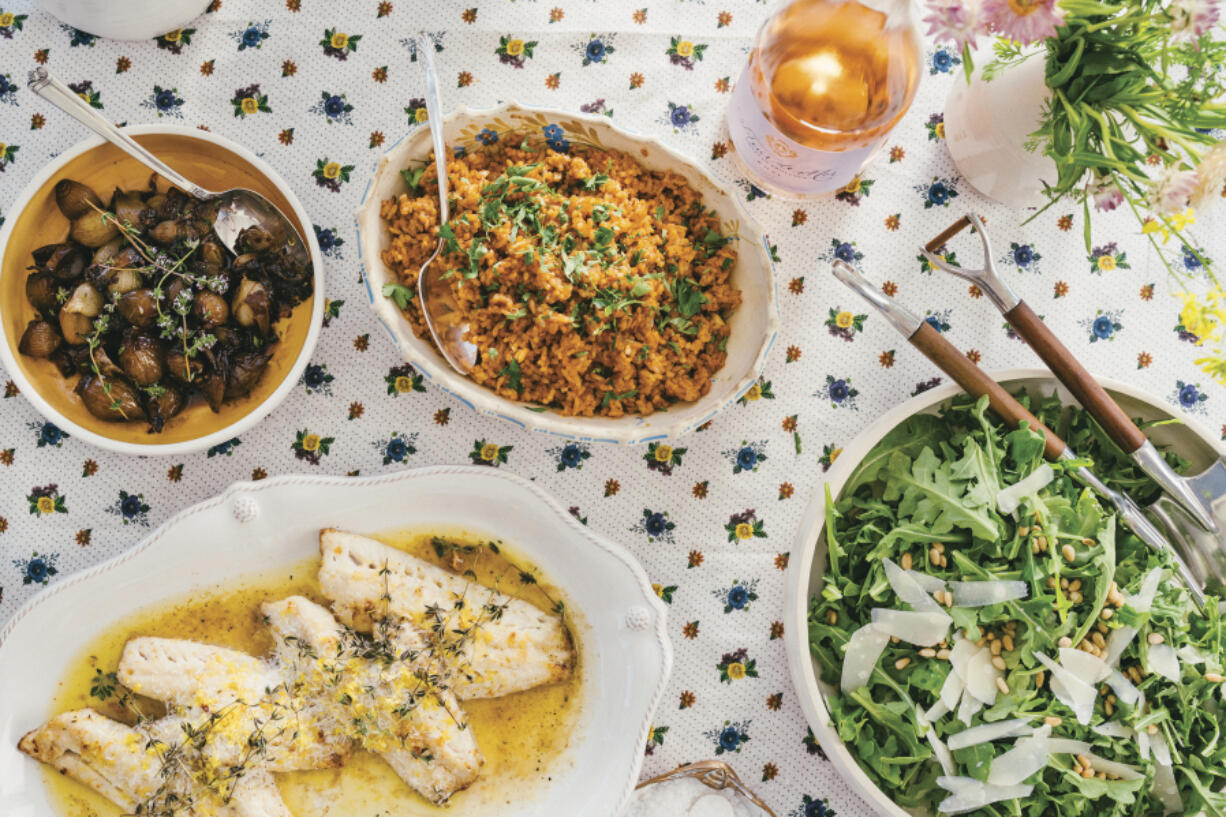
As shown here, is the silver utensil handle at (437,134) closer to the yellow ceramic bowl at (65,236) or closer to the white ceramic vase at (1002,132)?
the yellow ceramic bowl at (65,236)

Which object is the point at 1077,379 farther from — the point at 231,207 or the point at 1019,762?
the point at 231,207

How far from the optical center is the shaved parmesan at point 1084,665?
5.29ft

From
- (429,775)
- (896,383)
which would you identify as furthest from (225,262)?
(896,383)

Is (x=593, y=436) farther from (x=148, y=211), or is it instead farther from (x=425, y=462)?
(x=148, y=211)

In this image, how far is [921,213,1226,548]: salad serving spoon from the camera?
5.49ft

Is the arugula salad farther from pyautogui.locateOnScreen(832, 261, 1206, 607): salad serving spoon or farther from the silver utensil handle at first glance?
the silver utensil handle

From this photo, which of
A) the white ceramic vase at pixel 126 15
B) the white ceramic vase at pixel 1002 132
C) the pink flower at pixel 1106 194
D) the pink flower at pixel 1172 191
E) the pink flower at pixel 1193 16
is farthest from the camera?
the white ceramic vase at pixel 126 15

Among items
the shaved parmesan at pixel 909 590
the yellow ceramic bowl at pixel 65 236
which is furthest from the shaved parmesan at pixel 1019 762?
the yellow ceramic bowl at pixel 65 236

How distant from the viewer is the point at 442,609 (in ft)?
5.76

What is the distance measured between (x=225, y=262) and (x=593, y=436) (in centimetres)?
84

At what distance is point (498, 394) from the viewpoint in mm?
1612

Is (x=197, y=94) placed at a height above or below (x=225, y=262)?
above

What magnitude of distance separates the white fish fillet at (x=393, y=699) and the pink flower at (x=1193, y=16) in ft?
5.46

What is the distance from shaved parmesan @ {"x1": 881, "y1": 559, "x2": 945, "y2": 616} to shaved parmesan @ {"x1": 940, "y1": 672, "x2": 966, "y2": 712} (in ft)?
0.46
